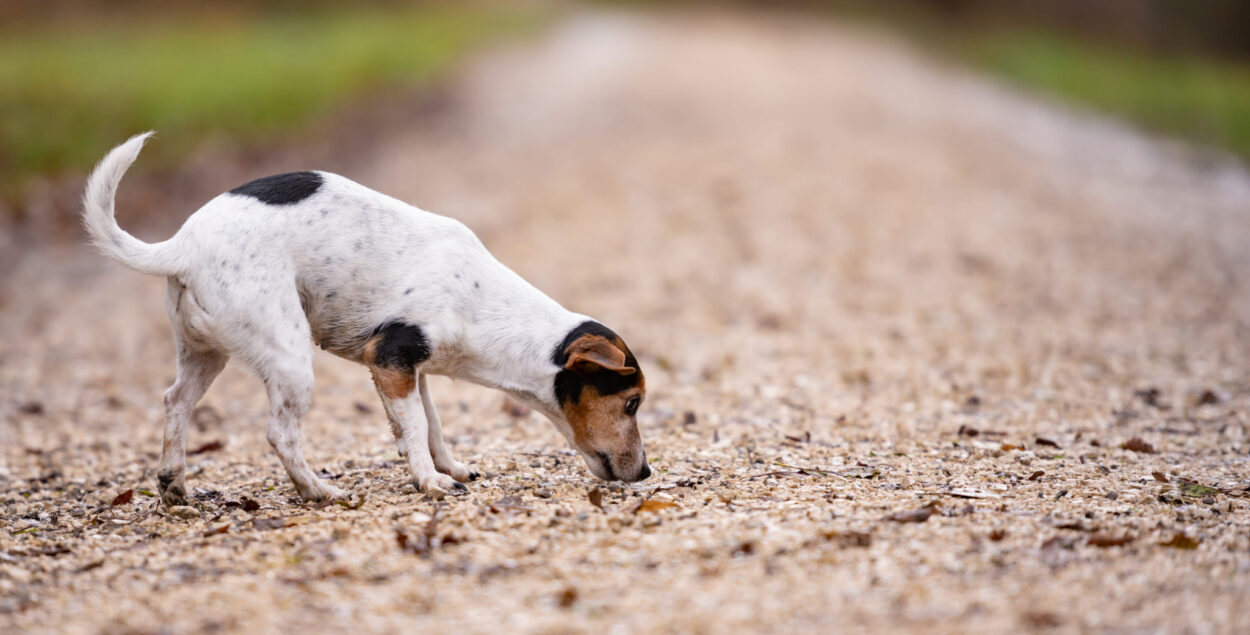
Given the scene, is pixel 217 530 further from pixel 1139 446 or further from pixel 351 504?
pixel 1139 446

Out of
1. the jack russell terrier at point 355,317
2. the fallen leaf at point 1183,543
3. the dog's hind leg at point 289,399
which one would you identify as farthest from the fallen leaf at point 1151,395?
the dog's hind leg at point 289,399

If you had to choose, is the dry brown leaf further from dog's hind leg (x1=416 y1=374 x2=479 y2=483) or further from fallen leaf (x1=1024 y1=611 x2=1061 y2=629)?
dog's hind leg (x1=416 y1=374 x2=479 y2=483)

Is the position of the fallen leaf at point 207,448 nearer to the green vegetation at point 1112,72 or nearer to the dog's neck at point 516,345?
the dog's neck at point 516,345

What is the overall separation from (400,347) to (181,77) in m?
14.8

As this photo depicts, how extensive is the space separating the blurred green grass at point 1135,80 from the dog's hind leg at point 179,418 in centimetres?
1951

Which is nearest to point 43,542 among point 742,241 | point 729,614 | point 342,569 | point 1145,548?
point 342,569

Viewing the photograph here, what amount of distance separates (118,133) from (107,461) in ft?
28.9

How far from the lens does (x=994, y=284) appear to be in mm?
11516

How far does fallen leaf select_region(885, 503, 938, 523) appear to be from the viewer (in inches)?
193

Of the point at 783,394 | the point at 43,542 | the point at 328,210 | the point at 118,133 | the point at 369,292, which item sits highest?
the point at 118,133

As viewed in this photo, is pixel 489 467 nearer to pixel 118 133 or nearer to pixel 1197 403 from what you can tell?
pixel 1197 403

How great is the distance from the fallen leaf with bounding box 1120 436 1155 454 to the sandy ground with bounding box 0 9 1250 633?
76 millimetres

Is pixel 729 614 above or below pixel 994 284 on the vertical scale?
below

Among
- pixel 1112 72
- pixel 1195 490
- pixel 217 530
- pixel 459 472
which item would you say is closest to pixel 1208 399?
pixel 1195 490
